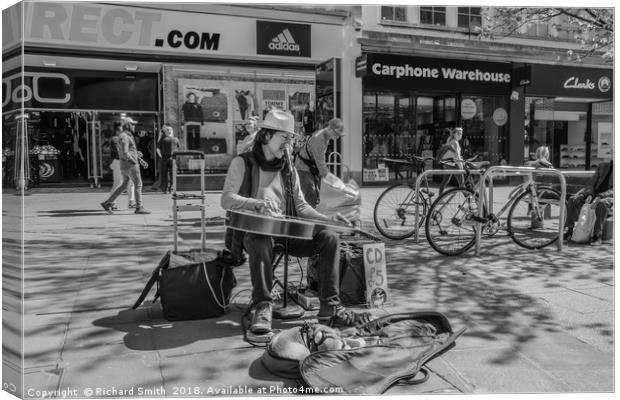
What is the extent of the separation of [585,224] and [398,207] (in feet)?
7.34

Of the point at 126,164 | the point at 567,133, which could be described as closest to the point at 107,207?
the point at 126,164

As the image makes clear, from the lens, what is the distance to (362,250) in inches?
171

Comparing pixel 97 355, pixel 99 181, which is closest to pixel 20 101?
pixel 97 355

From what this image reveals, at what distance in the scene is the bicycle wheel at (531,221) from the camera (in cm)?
679

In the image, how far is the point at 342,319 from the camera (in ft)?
12.5

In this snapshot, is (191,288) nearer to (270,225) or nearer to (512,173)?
(270,225)

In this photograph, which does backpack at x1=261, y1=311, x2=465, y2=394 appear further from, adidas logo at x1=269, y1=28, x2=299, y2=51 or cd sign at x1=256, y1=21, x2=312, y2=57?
adidas logo at x1=269, y1=28, x2=299, y2=51

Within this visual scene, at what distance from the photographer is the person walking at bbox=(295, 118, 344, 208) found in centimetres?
623

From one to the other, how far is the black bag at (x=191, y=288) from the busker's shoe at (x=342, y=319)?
0.73 metres

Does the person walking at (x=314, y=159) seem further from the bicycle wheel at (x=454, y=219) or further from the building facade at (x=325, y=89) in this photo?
the bicycle wheel at (x=454, y=219)

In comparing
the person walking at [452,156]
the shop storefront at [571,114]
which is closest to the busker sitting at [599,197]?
the shop storefront at [571,114]

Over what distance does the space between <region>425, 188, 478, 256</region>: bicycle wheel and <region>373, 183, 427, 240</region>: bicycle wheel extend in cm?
94

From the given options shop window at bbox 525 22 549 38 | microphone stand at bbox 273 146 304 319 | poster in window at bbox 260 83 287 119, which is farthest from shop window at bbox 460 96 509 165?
microphone stand at bbox 273 146 304 319

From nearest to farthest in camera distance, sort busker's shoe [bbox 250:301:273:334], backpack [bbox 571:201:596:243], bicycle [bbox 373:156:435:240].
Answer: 1. busker's shoe [bbox 250:301:273:334]
2. backpack [bbox 571:201:596:243]
3. bicycle [bbox 373:156:435:240]
